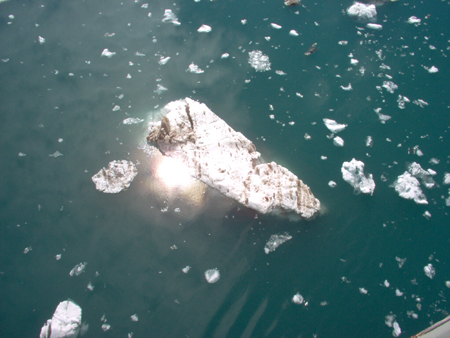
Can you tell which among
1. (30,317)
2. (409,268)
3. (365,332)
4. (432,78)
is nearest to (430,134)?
(432,78)

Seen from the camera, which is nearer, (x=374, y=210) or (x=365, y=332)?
(x=365, y=332)

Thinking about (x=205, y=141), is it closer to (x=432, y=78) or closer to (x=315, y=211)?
(x=315, y=211)

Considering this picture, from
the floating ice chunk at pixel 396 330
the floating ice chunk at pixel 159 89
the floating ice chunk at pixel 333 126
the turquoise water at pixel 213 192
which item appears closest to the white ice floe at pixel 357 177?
the turquoise water at pixel 213 192

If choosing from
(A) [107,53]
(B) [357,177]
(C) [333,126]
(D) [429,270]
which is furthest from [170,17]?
(D) [429,270]

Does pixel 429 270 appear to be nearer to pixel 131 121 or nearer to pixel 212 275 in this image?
pixel 212 275

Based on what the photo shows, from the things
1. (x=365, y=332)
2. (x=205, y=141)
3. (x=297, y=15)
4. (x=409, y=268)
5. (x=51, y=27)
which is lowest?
(x=365, y=332)

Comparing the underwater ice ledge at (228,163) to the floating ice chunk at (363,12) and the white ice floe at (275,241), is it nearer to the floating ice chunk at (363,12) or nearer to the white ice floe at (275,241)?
the white ice floe at (275,241)

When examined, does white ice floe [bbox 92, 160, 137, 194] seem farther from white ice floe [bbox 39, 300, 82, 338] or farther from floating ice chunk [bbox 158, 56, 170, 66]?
floating ice chunk [bbox 158, 56, 170, 66]
